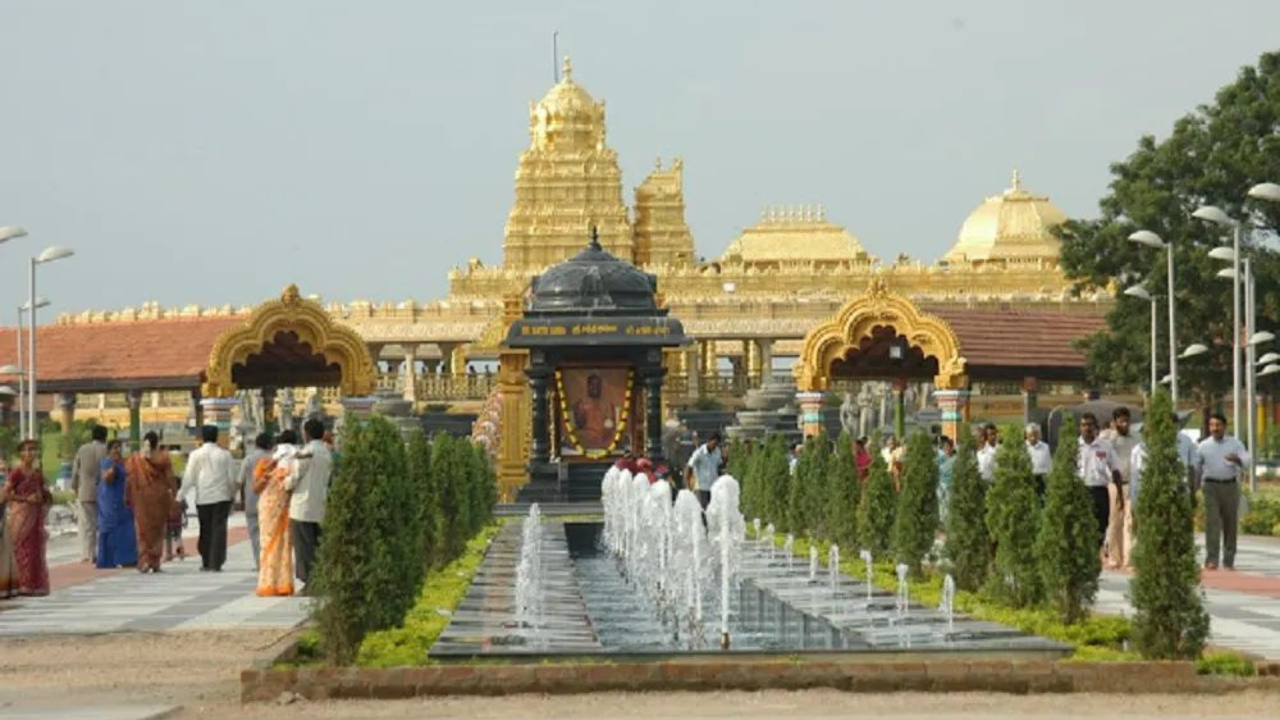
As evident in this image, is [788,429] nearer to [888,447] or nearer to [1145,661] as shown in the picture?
[888,447]

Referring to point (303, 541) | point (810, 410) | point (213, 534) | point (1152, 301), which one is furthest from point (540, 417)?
point (303, 541)

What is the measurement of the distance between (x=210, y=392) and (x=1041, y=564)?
2998 centimetres

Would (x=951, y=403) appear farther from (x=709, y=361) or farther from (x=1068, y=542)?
(x=709, y=361)

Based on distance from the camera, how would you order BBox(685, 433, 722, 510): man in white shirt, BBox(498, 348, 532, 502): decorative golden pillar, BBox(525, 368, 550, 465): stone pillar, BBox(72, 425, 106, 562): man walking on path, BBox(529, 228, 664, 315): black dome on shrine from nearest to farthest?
1. BBox(72, 425, 106, 562): man walking on path
2. BBox(685, 433, 722, 510): man in white shirt
3. BBox(525, 368, 550, 465): stone pillar
4. BBox(529, 228, 664, 315): black dome on shrine
5. BBox(498, 348, 532, 502): decorative golden pillar

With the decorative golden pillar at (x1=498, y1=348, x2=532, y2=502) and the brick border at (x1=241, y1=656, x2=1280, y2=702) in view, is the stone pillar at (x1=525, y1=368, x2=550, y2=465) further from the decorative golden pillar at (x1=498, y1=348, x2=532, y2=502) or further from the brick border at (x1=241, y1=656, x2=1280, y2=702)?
the brick border at (x1=241, y1=656, x2=1280, y2=702)

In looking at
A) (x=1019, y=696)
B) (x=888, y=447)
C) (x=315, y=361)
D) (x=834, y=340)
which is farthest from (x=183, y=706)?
(x=315, y=361)

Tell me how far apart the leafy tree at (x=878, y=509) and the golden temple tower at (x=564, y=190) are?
225 ft

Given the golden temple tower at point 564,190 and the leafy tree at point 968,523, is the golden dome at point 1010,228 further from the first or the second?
the leafy tree at point 968,523

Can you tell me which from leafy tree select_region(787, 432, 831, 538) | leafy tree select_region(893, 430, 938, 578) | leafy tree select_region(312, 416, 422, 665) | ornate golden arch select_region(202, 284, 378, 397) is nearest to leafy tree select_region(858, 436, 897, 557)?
leafy tree select_region(893, 430, 938, 578)

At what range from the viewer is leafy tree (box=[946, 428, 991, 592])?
18531mm

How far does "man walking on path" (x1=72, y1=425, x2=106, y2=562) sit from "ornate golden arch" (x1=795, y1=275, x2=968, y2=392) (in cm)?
1693

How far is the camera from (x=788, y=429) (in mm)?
51594

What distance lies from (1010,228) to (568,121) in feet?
58.0

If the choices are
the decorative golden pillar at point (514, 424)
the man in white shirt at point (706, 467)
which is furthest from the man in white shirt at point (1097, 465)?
the decorative golden pillar at point (514, 424)
